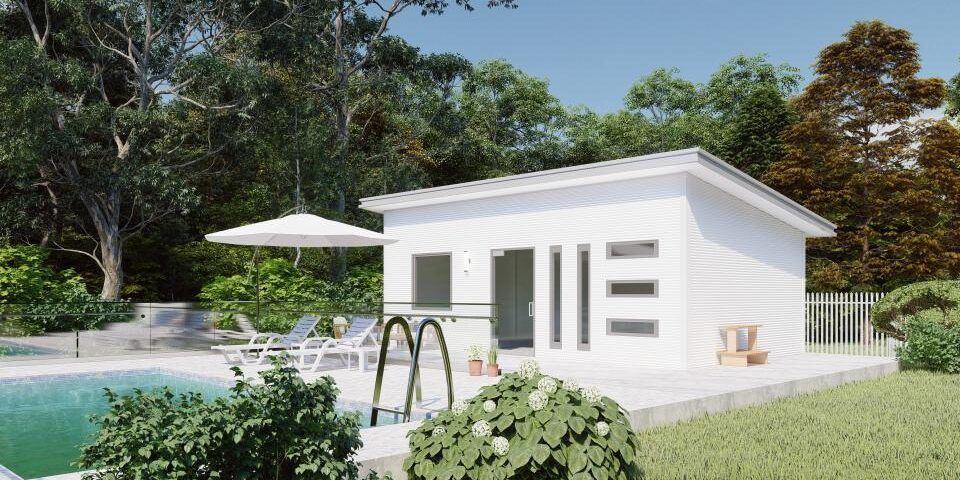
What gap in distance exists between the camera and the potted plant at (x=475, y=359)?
35.6ft

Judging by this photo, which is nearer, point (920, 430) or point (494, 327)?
point (920, 430)

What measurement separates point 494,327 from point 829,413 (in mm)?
4324

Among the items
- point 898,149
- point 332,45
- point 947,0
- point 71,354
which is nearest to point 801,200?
point 898,149

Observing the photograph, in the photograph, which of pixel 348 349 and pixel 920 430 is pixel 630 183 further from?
pixel 920 430

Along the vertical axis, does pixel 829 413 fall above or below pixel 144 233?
below

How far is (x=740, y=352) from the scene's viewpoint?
1266 cm

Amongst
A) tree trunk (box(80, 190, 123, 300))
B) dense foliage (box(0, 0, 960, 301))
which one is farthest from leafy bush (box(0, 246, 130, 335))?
dense foliage (box(0, 0, 960, 301))

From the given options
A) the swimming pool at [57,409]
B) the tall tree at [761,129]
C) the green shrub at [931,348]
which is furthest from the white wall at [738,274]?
the tall tree at [761,129]

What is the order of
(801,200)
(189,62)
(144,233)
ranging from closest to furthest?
(189,62)
(801,200)
(144,233)

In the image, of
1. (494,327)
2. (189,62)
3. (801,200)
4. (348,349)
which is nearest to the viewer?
(494,327)

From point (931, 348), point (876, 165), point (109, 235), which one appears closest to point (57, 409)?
point (109, 235)

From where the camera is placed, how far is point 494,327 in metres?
10.7

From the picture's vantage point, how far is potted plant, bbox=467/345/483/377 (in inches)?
427

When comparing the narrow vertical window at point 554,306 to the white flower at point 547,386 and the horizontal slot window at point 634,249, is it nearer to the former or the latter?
the horizontal slot window at point 634,249
